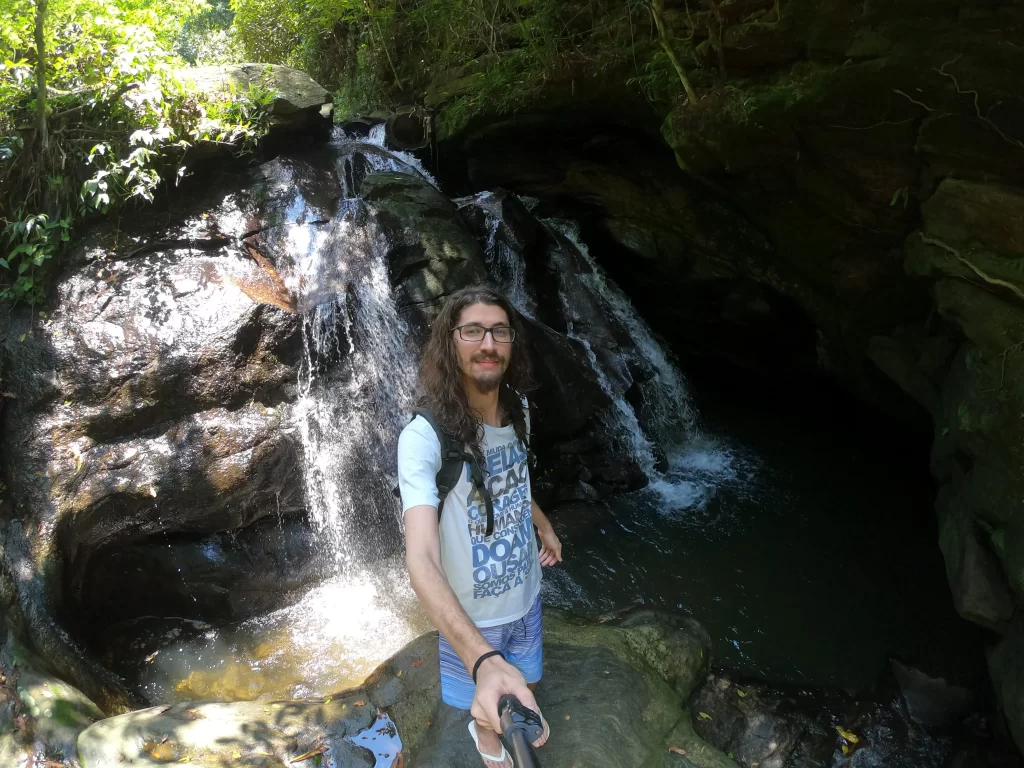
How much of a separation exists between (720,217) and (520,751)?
261 inches

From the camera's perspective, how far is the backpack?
1.86 m

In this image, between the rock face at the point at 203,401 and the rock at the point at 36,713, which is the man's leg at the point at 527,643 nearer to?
the rock at the point at 36,713

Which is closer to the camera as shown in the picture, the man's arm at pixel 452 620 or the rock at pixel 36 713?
the man's arm at pixel 452 620

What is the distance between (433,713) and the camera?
10.3 feet

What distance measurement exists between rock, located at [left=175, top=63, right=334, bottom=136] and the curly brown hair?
6.30 metres

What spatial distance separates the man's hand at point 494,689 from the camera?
137cm

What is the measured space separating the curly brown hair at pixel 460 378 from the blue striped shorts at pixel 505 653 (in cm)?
68

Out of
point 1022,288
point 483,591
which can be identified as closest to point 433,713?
point 483,591

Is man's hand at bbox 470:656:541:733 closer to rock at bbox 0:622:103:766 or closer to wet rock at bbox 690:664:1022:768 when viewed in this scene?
rock at bbox 0:622:103:766

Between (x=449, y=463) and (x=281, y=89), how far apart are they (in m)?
7.36

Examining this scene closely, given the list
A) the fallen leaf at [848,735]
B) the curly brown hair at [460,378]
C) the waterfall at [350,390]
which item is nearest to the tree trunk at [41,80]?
the waterfall at [350,390]

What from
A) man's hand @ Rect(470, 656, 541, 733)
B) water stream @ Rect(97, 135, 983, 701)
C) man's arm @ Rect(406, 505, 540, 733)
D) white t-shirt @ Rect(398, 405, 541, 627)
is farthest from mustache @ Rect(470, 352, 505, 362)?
water stream @ Rect(97, 135, 983, 701)

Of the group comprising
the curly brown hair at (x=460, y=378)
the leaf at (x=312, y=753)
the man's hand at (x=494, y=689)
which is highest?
the curly brown hair at (x=460, y=378)

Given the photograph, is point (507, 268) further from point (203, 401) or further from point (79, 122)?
point (79, 122)
